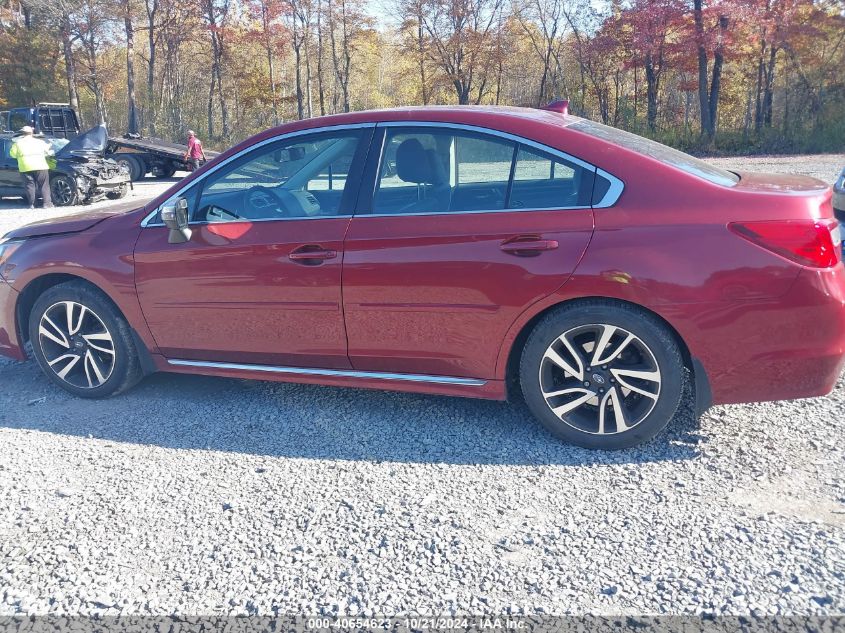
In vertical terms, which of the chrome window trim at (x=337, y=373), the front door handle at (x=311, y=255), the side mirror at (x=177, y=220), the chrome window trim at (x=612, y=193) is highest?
the chrome window trim at (x=612, y=193)

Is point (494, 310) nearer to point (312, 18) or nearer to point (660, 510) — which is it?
point (660, 510)

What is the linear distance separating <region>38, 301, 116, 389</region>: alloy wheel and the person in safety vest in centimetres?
1243

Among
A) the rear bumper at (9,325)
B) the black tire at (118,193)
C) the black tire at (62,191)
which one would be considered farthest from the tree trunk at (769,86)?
the rear bumper at (9,325)

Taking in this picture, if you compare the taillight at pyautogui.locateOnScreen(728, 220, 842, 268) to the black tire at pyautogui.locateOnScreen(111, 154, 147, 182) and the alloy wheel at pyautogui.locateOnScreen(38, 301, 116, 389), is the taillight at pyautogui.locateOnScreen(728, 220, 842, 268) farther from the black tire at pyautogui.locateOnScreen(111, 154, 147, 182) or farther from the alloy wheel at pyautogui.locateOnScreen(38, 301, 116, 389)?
the black tire at pyautogui.locateOnScreen(111, 154, 147, 182)

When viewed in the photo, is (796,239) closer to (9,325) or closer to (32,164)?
(9,325)

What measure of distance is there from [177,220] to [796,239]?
320 centimetres

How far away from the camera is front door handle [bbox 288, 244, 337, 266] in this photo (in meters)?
3.79

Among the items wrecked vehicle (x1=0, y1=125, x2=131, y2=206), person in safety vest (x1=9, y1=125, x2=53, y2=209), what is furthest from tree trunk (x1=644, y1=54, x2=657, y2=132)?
person in safety vest (x1=9, y1=125, x2=53, y2=209)

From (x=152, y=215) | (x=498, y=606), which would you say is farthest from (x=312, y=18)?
(x=498, y=606)

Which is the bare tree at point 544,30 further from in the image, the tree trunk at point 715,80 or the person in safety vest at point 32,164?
the person in safety vest at point 32,164

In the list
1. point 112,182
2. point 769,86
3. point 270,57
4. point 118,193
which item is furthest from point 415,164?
point 270,57

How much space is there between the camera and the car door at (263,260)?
152 inches

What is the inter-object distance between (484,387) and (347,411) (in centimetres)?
94

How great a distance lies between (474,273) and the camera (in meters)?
3.55
